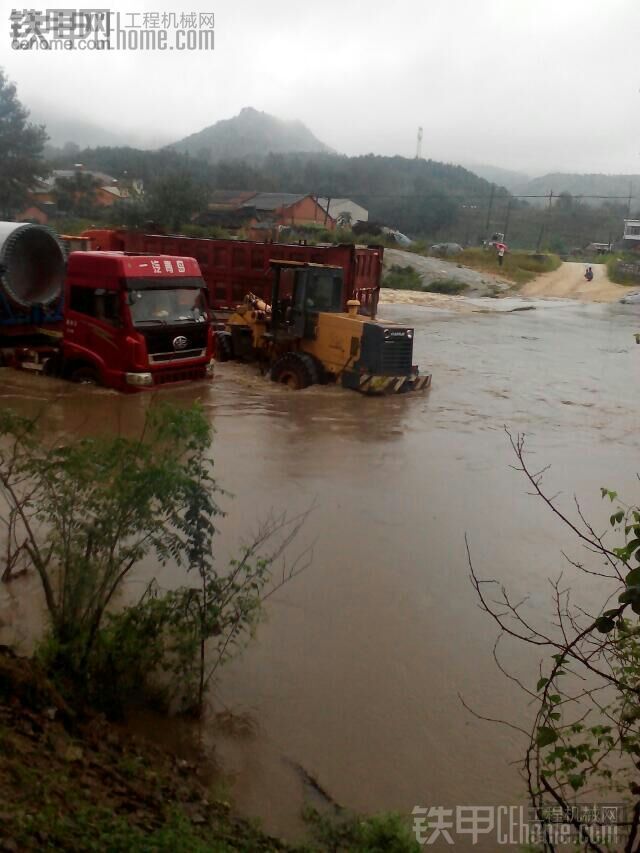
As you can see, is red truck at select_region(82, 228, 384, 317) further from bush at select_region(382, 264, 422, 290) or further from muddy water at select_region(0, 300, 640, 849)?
bush at select_region(382, 264, 422, 290)

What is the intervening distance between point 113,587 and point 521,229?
76222 millimetres

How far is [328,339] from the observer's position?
1296cm

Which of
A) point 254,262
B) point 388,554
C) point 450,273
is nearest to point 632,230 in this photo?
point 450,273

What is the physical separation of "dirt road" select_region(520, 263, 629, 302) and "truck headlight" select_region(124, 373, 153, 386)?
28352 millimetres

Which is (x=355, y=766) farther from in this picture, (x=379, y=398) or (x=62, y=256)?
(x=62, y=256)

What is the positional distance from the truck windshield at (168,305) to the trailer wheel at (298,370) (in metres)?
1.61

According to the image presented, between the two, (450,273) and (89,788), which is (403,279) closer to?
(450,273)

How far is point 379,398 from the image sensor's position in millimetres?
12812

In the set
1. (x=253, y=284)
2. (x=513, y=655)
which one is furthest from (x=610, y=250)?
(x=513, y=655)

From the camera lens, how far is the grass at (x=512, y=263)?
41.0m

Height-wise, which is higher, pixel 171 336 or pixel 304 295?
pixel 304 295

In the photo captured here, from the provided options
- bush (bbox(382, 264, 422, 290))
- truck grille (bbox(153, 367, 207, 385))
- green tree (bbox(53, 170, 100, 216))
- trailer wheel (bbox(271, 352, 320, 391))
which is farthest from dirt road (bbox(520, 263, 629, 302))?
truck grille (bbox(153, 367, 207, 385))

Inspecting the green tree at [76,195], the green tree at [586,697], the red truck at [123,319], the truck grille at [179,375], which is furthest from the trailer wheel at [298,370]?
the green tree at [76,195]

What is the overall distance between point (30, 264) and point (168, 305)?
3230 millimetres
